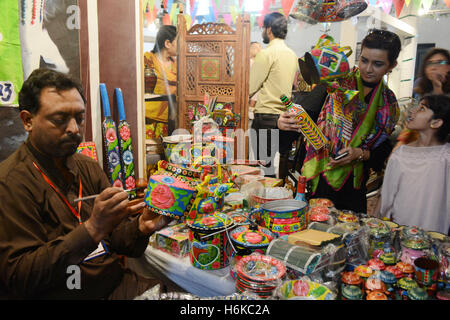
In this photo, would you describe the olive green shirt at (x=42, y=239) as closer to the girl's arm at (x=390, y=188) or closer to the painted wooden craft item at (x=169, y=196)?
the painted wooden craft item at (x=169, y=196)

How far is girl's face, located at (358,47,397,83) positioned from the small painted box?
1287mm

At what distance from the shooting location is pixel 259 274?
1015 mm

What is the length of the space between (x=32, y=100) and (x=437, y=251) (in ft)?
4.96

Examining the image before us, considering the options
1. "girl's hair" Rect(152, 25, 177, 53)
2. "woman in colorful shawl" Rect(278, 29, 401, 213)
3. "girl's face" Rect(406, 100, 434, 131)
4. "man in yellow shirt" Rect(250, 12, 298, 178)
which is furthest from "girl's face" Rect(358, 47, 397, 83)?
"girl's hair" Rect(152, 25, 177, 53)

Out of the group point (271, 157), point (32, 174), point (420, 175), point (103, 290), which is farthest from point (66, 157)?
point (271, 157)

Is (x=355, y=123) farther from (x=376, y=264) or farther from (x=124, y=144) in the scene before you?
(x=124, y=144)

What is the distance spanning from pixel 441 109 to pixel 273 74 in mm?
2247

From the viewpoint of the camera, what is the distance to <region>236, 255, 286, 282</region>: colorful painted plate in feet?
3.25

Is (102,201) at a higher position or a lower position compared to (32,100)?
lower

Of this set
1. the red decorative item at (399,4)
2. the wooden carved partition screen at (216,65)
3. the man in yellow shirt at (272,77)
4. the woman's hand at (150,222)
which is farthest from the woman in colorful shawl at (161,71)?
the woman's hand at (150,222)

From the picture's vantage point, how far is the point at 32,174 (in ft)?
3.54

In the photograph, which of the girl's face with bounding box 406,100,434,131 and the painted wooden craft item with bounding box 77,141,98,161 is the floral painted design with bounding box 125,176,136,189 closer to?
the painted wooden craft item with bounding box 77,141,98,161

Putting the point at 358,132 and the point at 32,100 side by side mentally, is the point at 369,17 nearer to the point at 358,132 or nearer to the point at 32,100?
the point at 358,132

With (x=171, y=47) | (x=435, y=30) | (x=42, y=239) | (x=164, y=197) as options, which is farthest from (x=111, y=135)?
(x=435, y=30)
